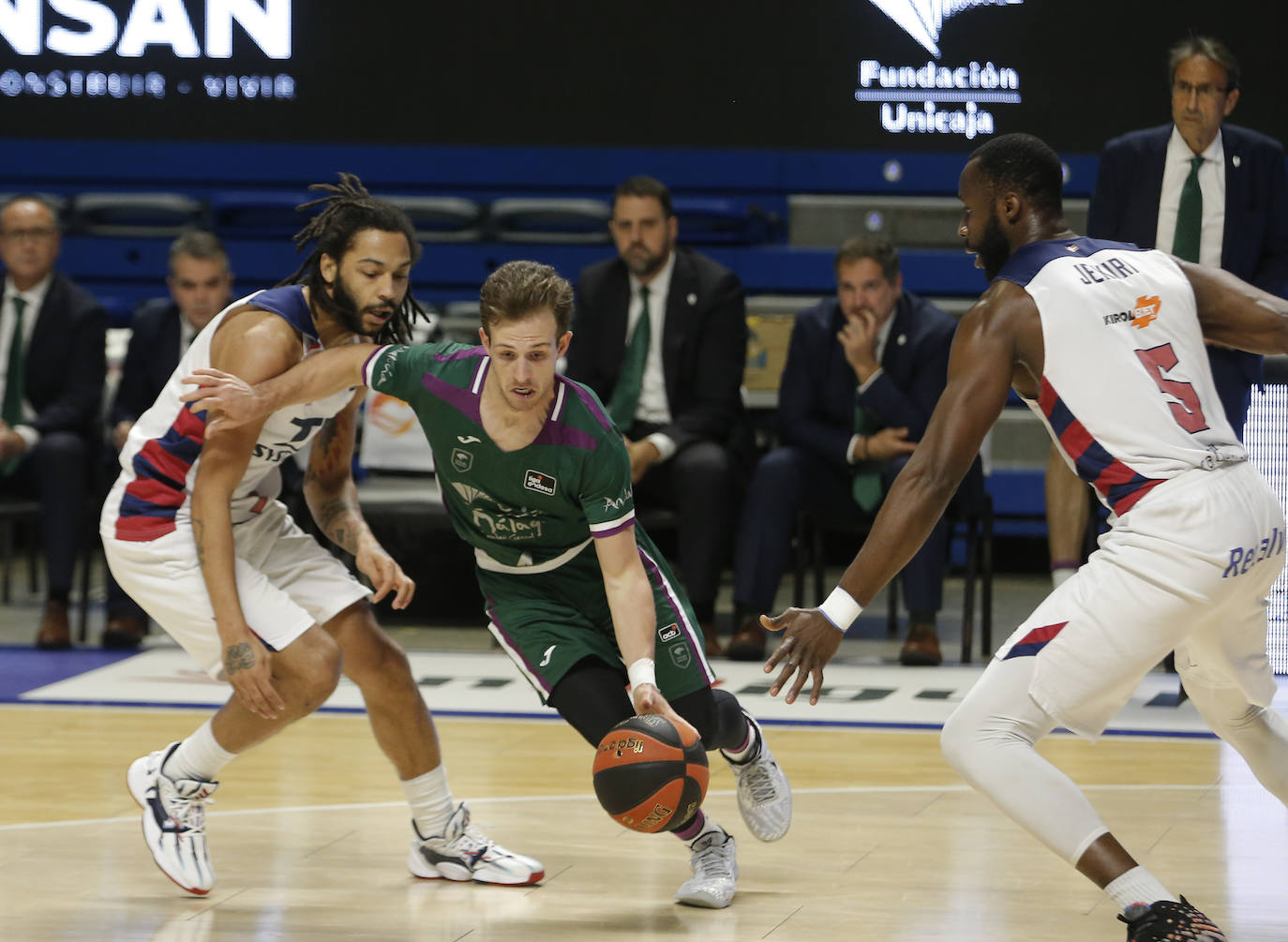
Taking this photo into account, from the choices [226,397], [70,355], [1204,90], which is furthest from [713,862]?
[70,355]

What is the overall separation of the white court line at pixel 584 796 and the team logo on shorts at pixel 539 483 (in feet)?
4.03

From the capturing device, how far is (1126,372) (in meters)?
3.15

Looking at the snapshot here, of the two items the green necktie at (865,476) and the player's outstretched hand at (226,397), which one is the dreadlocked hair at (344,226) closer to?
the player's outstretched hand at (226,397)

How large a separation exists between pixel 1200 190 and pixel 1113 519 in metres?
2.92

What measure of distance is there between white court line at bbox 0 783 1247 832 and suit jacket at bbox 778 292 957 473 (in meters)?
1.91

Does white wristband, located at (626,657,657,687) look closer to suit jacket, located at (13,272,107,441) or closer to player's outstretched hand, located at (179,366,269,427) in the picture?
player's outstretched hand, located at (179,366,269,427)

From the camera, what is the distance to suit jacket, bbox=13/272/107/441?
22.4ft

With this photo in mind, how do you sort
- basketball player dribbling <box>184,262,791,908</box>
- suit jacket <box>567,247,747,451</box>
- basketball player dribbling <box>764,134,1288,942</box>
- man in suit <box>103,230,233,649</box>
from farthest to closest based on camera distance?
suit jacket <box>567,247,747,451</box>
man in suit <box>103,230,233,649</box>
basketball player dribbling <box>184,262,791,908</box>
basketball player dribbling <box>764,134,1288,942</box>

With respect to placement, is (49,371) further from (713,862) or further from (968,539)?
(713,862)

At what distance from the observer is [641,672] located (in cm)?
344

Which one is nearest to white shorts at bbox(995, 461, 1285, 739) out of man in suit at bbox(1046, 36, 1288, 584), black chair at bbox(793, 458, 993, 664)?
man in suit at bbox(1046, 36, 1288, 584)

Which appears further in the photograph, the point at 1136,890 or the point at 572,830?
the point at 572,830

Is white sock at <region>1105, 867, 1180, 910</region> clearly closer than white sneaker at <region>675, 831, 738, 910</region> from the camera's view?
Yes

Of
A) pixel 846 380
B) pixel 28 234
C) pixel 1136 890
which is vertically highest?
pixel 28 234
